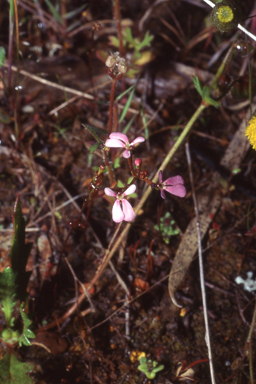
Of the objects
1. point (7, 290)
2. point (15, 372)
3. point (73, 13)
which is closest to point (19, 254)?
point (7, 290)

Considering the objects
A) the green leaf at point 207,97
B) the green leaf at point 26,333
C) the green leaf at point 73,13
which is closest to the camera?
the green leaf at point 26,333

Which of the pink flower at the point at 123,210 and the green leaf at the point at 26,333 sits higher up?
the pink flower at the point at 123,210

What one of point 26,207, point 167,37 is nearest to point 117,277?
point 26,207

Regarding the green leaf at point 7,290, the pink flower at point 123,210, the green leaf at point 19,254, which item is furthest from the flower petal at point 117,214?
the green leaf at point 7,290

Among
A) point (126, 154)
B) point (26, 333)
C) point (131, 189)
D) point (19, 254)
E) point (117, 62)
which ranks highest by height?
point (117, 62)

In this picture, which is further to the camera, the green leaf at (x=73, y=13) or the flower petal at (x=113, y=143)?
the green leaf at (x=73, y=13)

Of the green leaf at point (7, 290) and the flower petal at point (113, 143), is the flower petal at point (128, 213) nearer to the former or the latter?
the flower petal at point (113, 143)

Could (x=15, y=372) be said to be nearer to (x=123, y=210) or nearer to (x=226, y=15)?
(x=123, y=210)
